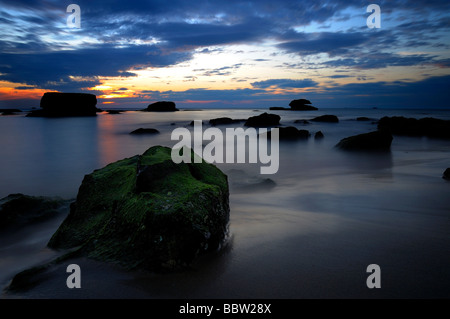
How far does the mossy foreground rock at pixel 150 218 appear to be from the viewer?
2648 millimetres

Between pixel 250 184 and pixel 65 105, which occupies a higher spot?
pixel 65 105

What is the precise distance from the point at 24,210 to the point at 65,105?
7152 centimetres

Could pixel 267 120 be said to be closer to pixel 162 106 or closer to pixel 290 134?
pixel 290 134

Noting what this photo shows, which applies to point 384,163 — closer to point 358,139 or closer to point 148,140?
point 358,139

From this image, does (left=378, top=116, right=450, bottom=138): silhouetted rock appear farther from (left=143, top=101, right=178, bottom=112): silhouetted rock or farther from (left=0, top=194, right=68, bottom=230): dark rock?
(left=143, top=101, right=178, bottom=112): silhouetted rock

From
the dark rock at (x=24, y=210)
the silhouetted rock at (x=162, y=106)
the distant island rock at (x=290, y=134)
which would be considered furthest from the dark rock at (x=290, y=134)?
the silhouetted rock at (x=162, y=106)

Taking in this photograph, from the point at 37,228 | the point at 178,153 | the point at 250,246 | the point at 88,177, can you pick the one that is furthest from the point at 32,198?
the point at 250,246

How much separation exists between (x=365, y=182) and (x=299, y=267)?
15.9 ft

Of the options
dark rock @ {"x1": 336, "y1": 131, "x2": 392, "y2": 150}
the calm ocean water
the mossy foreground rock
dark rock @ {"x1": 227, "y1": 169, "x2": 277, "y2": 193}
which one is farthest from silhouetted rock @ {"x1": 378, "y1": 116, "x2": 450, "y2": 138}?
the mossy foreground rock

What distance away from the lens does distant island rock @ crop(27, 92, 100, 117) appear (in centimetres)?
6244

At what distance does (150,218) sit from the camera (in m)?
2.68

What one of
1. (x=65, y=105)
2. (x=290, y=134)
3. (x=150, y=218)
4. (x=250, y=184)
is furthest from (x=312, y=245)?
(x=65, y=105)

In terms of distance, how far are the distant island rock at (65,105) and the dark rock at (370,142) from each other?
219 feet

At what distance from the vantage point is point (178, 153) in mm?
4398
